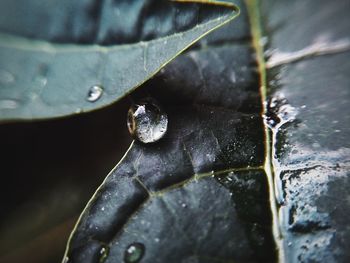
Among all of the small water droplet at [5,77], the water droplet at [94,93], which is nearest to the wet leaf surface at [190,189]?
the water droplet at [94,93]

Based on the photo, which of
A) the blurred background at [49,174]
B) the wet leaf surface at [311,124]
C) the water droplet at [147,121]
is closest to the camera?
the wet leaf surface at [311,124]

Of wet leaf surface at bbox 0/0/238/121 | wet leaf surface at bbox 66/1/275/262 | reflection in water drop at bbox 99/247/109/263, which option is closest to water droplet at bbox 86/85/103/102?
wet leaf surface at bbox 0/0/238/121

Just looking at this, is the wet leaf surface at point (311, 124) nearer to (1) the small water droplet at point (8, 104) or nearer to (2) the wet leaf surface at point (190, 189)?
(2) the wet leaf surface at point (190, 189)

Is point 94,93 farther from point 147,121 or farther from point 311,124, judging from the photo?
point 311,124

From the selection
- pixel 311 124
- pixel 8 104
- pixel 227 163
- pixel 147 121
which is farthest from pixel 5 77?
pixel 311 124

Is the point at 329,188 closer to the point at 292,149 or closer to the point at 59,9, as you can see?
the point at 292,149

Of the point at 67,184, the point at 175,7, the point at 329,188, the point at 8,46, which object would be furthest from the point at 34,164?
the point at 329,188

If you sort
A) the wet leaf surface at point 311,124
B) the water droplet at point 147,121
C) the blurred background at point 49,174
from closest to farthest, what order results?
1. the wet leaf surface at point 311,124
2. the water droplet at point 147,121
3. the blurred background at point 49,174
